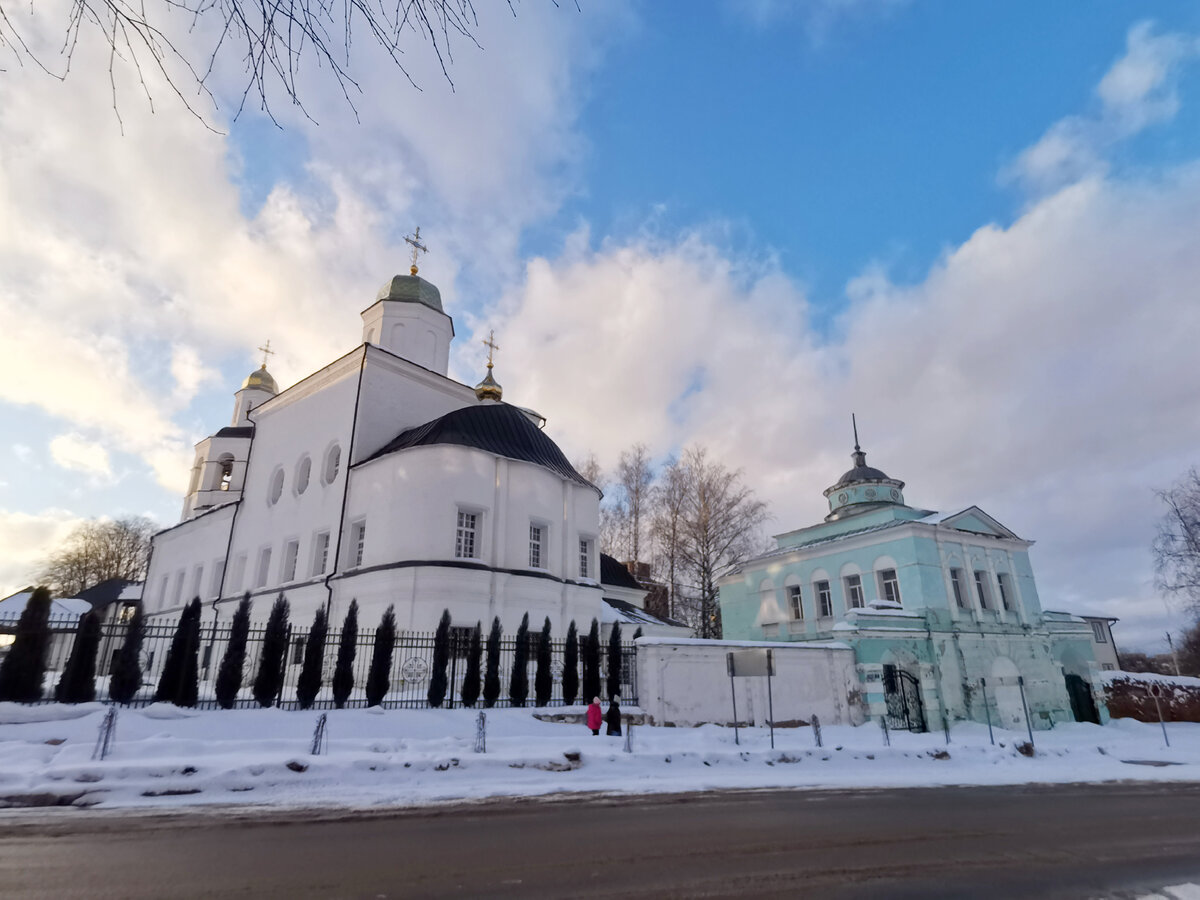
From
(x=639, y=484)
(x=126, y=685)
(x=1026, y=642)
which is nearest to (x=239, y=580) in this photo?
(x=126, y=685)

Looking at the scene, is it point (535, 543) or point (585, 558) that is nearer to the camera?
point (535, 543)

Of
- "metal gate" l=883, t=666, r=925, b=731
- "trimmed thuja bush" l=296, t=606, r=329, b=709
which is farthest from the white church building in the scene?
"metal gate" l=883, t=666, r=925, b=731

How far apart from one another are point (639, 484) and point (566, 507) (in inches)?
595

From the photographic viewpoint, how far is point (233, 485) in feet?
130

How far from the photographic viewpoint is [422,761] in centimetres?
1065

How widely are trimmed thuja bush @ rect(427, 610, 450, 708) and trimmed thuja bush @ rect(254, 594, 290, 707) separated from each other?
3.41 m

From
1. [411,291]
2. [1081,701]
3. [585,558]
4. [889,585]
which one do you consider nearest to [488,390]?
[411,291]

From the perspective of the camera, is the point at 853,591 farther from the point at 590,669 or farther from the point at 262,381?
the point at 262,381

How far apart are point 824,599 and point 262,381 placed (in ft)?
127

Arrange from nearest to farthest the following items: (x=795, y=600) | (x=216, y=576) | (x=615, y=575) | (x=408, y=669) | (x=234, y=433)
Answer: (x=408, y=669), (x=795, y=600), (x=216, y=576), (x=615, y=575), (x=234, y=433)

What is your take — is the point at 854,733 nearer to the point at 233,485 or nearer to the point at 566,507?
→ the point at 566,507

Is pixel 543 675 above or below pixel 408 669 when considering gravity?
below

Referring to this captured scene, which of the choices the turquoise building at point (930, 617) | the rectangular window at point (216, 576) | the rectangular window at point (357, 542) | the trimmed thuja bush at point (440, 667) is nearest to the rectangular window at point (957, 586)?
the turquoise building at point (930, 617)

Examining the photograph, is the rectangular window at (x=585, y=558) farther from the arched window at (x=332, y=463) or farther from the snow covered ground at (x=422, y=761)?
the snow covered ground at (x=422, y=761)
